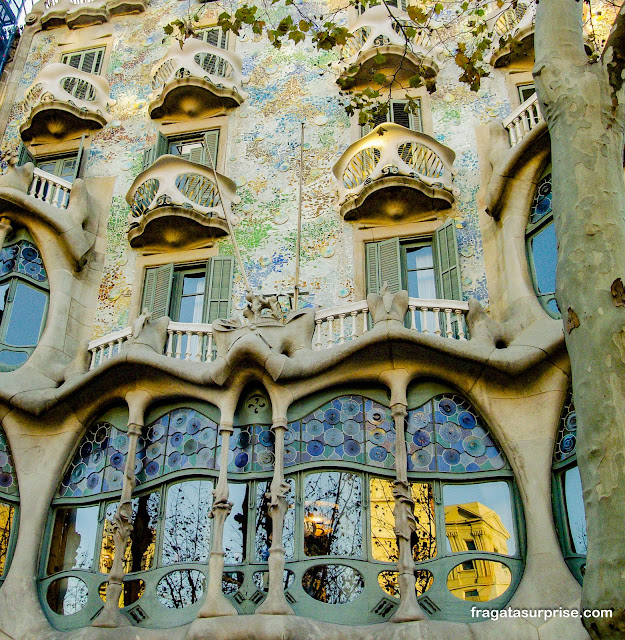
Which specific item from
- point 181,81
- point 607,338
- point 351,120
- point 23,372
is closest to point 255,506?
point 23,372

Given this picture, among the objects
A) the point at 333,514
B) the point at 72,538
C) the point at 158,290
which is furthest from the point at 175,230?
the point at 333,514

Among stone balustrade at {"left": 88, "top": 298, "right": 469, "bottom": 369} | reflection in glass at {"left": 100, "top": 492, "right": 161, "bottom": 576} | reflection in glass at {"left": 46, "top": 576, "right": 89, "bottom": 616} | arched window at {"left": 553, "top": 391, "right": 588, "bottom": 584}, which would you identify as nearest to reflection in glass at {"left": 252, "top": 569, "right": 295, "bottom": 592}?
reflection in glass at {"left": 100, "top": 492, "right": 161, "bottom": 576}

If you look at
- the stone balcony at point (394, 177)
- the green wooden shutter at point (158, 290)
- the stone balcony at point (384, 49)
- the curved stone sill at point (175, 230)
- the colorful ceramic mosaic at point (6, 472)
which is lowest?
the colorful ceramic mosaic at point (6, 472)

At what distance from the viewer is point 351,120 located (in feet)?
45.3

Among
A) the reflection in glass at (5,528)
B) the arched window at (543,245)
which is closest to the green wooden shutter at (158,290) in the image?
the reflection in glass at (5,528)

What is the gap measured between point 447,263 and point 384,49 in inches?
174

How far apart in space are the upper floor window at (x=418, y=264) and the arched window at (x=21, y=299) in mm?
5130

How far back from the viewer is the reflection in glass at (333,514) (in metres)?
9.24

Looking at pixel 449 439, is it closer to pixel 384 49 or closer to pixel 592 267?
pixel 592 267

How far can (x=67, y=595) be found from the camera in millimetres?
10039

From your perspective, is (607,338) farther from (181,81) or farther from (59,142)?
(59,142)

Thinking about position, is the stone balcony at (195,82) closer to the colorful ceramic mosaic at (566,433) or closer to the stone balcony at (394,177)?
the stone balcony at (394,177)

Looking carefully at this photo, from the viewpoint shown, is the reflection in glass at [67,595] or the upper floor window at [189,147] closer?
the reflection in glass at [67,595]

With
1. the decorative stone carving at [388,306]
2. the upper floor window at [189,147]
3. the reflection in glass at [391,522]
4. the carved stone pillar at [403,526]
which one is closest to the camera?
the carved stone pillar at [403,526]
